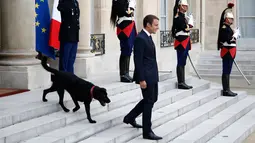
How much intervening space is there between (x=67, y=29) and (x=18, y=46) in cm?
105

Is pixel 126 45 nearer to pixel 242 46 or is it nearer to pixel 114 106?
pixel 114 106

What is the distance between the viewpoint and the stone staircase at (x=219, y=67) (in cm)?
1869

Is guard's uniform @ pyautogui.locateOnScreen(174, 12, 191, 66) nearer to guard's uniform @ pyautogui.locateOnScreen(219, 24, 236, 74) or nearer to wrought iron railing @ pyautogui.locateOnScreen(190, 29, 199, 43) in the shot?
guard's uniform @ pyautogui.locateOnScreen(219, 24, 236, 74)

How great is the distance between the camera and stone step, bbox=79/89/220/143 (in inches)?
310

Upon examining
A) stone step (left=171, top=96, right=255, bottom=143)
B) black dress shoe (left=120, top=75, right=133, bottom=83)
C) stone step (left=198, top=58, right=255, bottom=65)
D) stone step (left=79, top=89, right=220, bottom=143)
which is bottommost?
stone step (left=171, top=96, right=255, bottom=143)

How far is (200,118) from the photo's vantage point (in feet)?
33.4

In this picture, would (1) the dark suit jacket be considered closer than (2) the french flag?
Yes

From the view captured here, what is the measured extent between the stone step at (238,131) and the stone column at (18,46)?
3.05 metres

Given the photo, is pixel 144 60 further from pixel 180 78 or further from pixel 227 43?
pixel 227 43

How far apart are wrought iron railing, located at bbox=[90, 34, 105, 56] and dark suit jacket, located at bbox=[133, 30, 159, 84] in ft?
19.4

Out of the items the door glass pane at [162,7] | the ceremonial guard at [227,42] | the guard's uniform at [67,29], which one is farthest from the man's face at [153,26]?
the door glass pane at [162,7]

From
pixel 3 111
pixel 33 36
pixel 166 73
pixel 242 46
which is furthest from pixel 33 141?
pixel 242 46

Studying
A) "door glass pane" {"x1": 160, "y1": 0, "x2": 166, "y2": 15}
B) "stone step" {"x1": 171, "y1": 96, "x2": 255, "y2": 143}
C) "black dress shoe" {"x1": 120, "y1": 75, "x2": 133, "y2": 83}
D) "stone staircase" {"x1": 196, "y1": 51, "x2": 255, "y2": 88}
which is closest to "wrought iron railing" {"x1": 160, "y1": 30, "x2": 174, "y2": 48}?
"door glass pane" {"x1": 160, "y1": 0, "x2": 166, "y2": 15}

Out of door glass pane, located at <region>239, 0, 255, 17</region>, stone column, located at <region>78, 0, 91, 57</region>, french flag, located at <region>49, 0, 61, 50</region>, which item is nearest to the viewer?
french flag, located at <region>49, 0, 61, 50</region>
